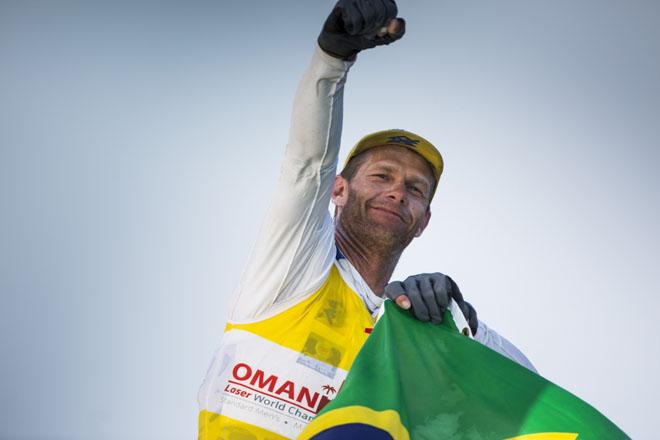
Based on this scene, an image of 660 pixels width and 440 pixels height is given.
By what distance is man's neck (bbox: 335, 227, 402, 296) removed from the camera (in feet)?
13.3

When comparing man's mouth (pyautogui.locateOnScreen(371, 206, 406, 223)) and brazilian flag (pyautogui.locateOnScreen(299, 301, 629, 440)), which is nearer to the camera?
brazilian flag (pyautogui.locateOnScreen(299, 301, 629, 440))

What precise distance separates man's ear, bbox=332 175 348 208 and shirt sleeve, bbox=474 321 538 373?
3.40ft

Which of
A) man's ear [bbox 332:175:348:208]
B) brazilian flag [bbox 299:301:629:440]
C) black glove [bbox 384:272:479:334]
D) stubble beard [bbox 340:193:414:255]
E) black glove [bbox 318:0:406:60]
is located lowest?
brazilian flag [bbox 299:301:629:440]

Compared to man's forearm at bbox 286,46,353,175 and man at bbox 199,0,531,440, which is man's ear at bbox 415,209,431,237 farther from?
man's forearm at bbox 286,46,353,175

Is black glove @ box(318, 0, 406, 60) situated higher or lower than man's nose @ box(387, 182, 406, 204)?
higher

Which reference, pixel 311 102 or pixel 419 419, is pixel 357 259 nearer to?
pixel 311 102

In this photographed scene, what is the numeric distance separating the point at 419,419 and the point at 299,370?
0.73 metres

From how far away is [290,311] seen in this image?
11.1ft

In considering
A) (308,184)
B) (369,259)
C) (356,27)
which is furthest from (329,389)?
(356,27)

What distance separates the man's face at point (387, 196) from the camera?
4020 mm

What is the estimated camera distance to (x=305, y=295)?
3455mm

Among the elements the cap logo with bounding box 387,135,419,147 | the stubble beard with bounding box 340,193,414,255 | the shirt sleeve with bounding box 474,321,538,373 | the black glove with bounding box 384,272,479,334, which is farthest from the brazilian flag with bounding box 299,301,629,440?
the cap logo with bounding box 387,135,419,147

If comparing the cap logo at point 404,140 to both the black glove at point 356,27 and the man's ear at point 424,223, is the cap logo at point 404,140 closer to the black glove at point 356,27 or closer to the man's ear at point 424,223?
the man's ear at point 424,223

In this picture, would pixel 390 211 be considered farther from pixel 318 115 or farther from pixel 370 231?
pixel 318 115
